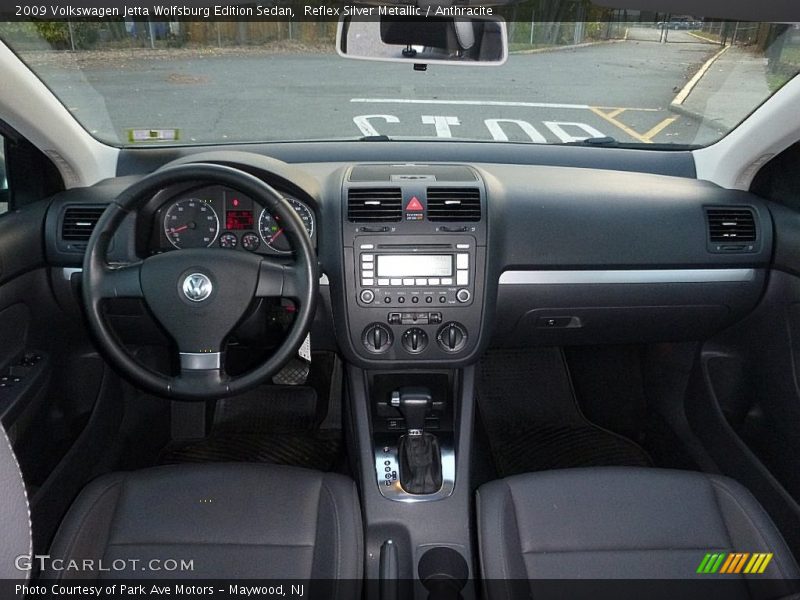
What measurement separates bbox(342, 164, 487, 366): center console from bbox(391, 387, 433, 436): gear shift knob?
22cm

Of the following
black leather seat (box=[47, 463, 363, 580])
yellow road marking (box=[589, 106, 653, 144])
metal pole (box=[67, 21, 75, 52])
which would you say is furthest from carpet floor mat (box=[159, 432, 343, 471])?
yellow road marking (box=[589, 106, 653, 144])

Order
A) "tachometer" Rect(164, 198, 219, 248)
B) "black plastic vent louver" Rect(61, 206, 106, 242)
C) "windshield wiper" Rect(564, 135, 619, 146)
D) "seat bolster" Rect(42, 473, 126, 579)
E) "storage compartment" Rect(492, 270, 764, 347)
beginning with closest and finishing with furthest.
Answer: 1. "seat bolster" Rect(42, 473, 126, 579)
2. "tachometer" Rect(164, 198, 219, 248)
3. "black plastic vent louver" Rect(61, 206, 106, 242)
4. "storage compartment" Rect(492, 270, 764, 347)
5. "windshield wiper" Rect(564, 135, 619, 146)

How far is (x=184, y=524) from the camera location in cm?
195

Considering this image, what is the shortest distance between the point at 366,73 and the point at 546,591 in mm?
2492

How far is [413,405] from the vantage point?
2.47 meters

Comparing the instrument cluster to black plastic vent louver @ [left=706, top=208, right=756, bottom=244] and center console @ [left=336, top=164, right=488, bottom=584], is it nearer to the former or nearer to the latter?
center console @ [left=336, top=164, right=488, bottom=584]

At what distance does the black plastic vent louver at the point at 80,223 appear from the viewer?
98.4 inches

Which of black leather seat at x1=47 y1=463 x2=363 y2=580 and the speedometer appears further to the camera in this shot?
the speedometer

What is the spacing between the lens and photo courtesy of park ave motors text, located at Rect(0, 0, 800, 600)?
193 centimetres

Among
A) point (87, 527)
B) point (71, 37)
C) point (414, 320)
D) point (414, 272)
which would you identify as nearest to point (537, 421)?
point (414, 320)

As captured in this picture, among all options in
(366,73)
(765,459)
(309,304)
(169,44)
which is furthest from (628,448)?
(169,44)

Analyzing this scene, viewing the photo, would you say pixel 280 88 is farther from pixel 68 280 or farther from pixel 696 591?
pixel 696 591

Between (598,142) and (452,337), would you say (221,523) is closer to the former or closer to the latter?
(452,337)

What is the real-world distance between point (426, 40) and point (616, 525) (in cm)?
149
